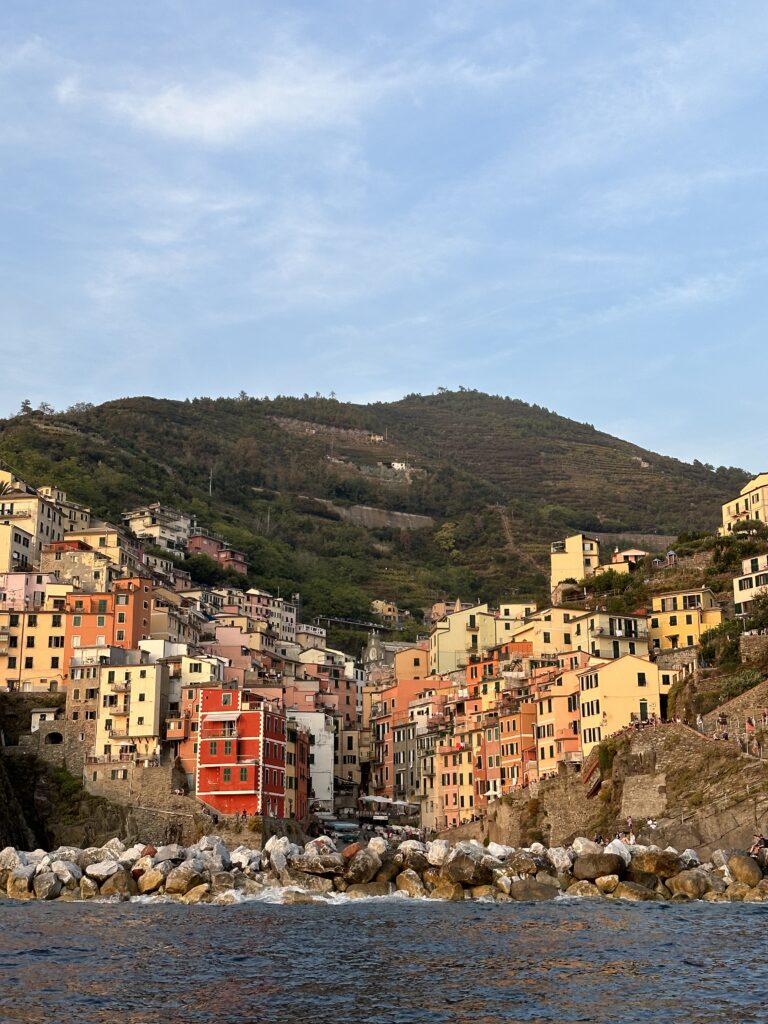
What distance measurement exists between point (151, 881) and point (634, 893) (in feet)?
71.0

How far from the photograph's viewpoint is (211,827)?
251ft

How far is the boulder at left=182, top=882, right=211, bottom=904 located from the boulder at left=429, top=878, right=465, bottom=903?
991 centimetres

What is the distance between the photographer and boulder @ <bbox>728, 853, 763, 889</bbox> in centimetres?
5491

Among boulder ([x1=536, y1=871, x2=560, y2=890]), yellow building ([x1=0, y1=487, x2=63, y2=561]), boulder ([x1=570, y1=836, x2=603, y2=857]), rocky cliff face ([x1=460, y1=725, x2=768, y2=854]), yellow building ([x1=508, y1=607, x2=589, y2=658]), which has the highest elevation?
yellow building ([x1=0, y1=487, x2=63, y2=561])

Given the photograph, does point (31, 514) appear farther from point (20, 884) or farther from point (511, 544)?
point (511, 544)

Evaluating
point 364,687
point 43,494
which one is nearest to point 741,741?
point 364,687

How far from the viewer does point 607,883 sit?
5606 cm

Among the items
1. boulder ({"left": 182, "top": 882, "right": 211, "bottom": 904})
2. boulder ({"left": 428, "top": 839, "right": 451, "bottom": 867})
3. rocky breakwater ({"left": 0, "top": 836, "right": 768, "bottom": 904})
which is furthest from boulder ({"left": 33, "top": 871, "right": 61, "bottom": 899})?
boulder ({"left": 428, "top": 839, "right": 451, "bottom": 867})

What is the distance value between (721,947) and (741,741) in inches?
1090

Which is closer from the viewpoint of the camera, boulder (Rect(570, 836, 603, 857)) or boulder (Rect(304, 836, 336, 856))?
boulder (Rect(570, 836, 603, 857))

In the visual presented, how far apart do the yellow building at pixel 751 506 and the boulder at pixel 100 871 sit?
58800mm

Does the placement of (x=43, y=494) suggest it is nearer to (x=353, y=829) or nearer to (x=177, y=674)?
(x=177, y=674)

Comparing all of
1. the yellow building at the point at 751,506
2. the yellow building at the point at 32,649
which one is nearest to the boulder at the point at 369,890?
the yellow building at the point at 32,649

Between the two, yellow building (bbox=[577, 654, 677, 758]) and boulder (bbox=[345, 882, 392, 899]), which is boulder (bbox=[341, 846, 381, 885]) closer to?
boulder (bbox=[345, 882, 392, 899])
